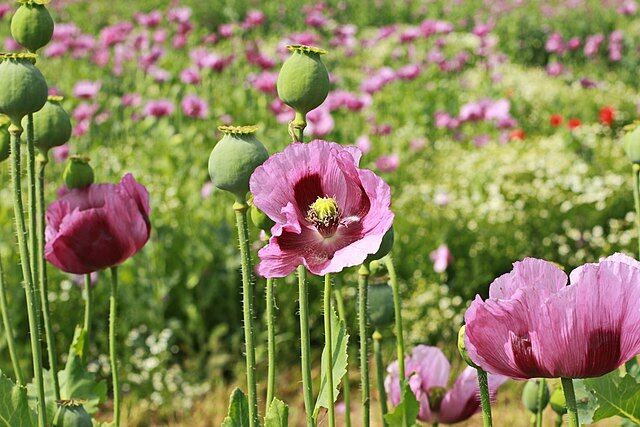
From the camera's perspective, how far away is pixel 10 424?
2.78 ft

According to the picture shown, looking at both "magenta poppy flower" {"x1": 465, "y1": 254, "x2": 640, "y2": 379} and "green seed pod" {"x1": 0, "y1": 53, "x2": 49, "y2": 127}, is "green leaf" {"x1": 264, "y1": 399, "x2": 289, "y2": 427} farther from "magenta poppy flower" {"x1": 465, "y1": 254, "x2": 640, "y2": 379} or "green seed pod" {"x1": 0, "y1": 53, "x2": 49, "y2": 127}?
"green seed pod" {"x1": 0, "y1": 53, "x2": 49, "y2": 127}

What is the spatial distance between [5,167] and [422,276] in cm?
249

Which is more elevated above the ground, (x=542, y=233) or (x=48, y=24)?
(x=48, y=24)

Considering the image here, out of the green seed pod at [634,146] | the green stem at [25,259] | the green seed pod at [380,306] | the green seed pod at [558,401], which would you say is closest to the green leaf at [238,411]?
the green stem at [25,259]

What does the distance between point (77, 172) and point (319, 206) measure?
0.40 m

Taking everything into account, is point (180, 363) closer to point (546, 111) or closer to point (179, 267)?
point (179, 267)

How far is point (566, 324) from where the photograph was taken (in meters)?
0.68

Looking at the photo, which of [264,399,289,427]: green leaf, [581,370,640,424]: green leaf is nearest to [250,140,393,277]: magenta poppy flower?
[264,399,289,427]: green leaf

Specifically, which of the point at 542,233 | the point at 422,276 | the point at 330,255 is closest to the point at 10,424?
the point at 330,255

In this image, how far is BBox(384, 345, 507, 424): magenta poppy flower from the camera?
115 cm

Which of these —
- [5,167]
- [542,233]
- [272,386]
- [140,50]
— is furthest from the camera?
[140,50]

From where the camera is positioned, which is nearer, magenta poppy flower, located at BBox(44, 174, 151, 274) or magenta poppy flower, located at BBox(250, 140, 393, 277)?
magenta poppy flower, located at BBox(250, 140, 393, 277)

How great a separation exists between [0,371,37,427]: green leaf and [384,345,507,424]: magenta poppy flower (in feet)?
1.57

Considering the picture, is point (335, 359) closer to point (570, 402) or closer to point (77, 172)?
point (570, 402)
